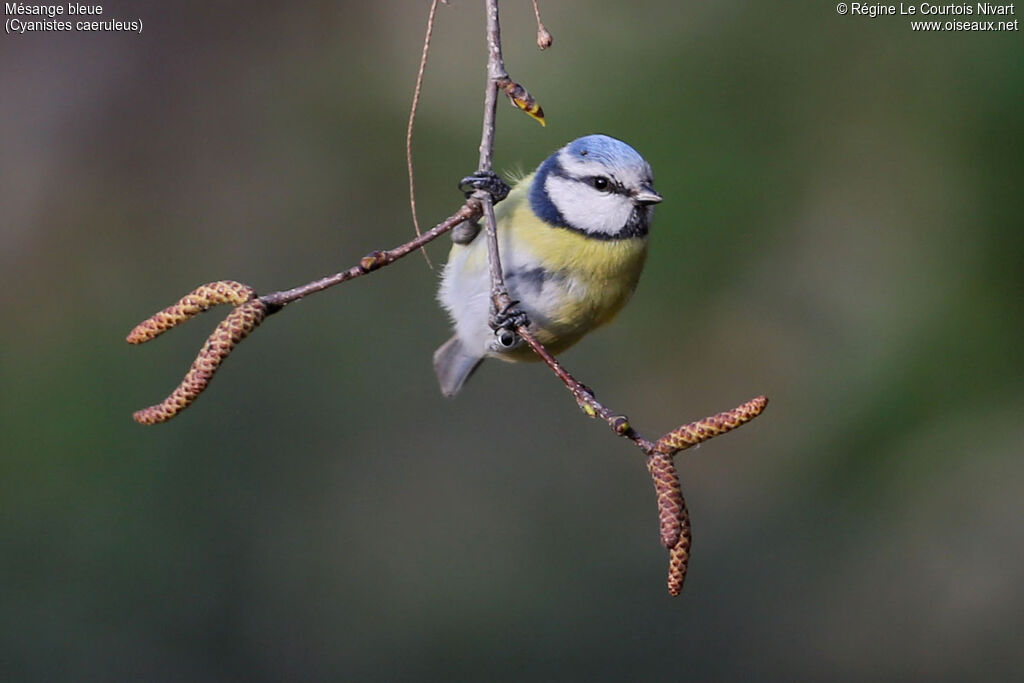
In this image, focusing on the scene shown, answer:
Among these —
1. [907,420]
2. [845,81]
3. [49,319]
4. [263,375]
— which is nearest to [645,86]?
[845,81]

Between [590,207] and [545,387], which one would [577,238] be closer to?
[590,207]

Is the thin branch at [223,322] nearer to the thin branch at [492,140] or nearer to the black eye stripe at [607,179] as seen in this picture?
the thin branch at [492,140]

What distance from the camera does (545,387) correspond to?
384cm

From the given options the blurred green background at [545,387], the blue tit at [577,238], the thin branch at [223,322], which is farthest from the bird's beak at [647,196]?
the blurred green background at [545,387]

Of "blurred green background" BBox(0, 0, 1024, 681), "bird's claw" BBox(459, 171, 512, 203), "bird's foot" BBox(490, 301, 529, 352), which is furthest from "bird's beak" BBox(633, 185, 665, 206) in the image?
"blurred green background" BBox(0, 0, 1024, 681)

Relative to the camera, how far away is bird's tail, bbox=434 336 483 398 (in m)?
2.45

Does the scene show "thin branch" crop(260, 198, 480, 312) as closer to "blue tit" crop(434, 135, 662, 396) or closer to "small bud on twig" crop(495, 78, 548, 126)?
"small bud on twig" crop(495, 78, 548, 126)

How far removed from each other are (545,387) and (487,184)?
2.28m

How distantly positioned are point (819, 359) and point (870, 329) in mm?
233

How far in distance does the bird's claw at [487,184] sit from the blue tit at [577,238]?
0.59 ft

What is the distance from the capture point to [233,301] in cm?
124

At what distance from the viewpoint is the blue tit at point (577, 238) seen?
1.95 m

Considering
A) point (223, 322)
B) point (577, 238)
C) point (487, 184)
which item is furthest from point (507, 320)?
point (577, 238)

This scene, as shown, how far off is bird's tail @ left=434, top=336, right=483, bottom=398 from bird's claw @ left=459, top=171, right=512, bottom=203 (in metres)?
0.65
